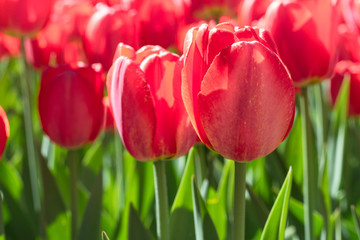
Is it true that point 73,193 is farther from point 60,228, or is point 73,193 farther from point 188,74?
point 188,74

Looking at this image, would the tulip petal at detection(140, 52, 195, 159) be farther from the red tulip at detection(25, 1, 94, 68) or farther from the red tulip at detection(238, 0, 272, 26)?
the red tulip at detection(25, 1, 94, 68)

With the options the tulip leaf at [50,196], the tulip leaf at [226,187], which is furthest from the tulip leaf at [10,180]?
the tulip leaf at [226,187]

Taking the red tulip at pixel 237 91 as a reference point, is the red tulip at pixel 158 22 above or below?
above

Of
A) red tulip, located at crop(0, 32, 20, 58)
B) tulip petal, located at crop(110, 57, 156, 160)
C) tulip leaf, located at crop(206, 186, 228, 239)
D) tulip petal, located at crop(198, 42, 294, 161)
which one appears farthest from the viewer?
red tulip, located at crop(0, 32, 20, 58)

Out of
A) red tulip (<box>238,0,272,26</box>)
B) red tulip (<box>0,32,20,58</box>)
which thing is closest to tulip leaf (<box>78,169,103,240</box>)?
red tulip (<box>238,0,272,26</box>)

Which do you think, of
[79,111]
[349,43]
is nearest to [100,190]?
[79,111]

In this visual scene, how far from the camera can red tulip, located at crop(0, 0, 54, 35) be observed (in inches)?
52.2

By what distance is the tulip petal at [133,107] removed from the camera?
25.1 inches

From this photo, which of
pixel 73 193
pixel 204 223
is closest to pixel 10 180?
pixel 73 193

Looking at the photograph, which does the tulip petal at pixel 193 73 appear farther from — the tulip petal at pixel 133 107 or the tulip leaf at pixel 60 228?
the tulip leaf at pixel 60 228

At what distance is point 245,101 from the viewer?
1.74ft

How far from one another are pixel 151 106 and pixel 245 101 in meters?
0.15

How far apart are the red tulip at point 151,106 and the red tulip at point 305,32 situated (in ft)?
0.74

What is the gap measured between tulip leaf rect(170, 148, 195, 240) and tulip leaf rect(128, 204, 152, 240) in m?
0.08
